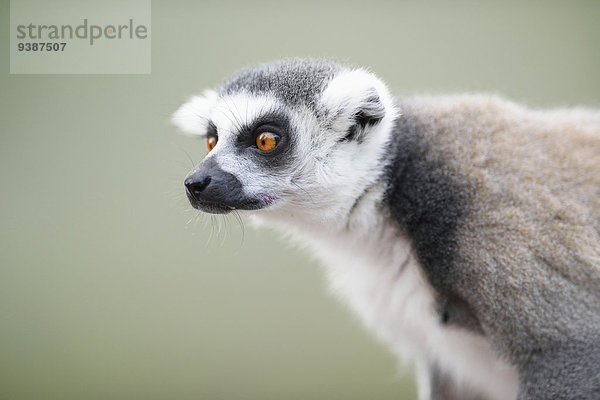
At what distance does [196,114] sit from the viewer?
7.25 ft

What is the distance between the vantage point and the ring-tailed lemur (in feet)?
5.53

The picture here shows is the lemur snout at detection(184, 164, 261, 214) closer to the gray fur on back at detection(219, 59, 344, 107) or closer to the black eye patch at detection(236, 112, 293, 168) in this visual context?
the black eye patch at detection(236, 112, 293, 168)

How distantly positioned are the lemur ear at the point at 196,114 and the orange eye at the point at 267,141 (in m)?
0.35

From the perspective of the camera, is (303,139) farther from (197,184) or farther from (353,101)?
(197,184)

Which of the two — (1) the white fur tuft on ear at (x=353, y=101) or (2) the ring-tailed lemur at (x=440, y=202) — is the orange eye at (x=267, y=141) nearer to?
(2) the ring-tailed lemur at (x=440, y=202)

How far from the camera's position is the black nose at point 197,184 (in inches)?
68.9

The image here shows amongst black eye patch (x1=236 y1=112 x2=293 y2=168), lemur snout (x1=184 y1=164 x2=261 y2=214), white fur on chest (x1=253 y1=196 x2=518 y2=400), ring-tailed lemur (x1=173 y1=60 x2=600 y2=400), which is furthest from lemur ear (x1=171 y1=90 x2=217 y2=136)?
white fur on chest (x1=253 y1=196 x2=518 y2=400)

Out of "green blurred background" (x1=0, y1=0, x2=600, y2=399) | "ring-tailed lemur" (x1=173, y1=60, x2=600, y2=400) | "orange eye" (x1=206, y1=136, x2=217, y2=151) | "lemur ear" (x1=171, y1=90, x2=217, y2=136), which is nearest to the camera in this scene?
"ring-tailed lemur" (x1=173, y1=60, x2=600, y2=400)

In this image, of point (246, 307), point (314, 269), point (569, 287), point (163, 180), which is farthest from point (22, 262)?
point (569, 287)

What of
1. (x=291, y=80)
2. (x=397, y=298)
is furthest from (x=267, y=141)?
(x=397, y=298)

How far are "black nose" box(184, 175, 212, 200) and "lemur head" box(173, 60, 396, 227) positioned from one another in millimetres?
80

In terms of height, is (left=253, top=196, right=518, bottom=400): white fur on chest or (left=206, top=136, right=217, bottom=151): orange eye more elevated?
(left=206, top=136, right=217, bottom=151): orange eye

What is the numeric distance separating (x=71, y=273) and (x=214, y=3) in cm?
156

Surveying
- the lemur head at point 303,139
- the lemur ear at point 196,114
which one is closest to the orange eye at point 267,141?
the lemur head at point 303,139
